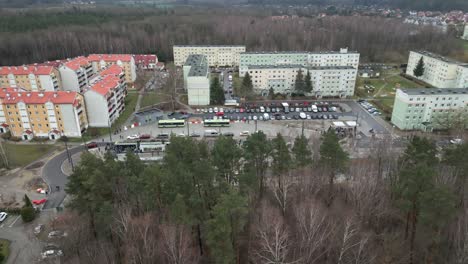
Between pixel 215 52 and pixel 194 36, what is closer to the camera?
pixel 215 52

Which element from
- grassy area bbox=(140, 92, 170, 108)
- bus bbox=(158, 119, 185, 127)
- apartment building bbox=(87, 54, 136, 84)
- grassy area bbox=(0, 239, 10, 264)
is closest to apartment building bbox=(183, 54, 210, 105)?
grassy area bbox=(140, 92, 170, 108)

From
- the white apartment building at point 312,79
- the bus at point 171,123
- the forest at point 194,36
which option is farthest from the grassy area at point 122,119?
the forest at point 194,36

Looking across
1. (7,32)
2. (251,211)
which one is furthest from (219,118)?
(7,32)

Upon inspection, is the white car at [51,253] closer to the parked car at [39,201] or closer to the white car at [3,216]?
the white car at [3,216]

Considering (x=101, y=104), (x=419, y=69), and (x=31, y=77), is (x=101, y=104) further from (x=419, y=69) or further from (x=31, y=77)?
(x=419, y=69)

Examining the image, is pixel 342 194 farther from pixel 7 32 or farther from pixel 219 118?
pixel 7 32

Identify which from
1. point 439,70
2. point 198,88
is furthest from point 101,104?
point 439,70
